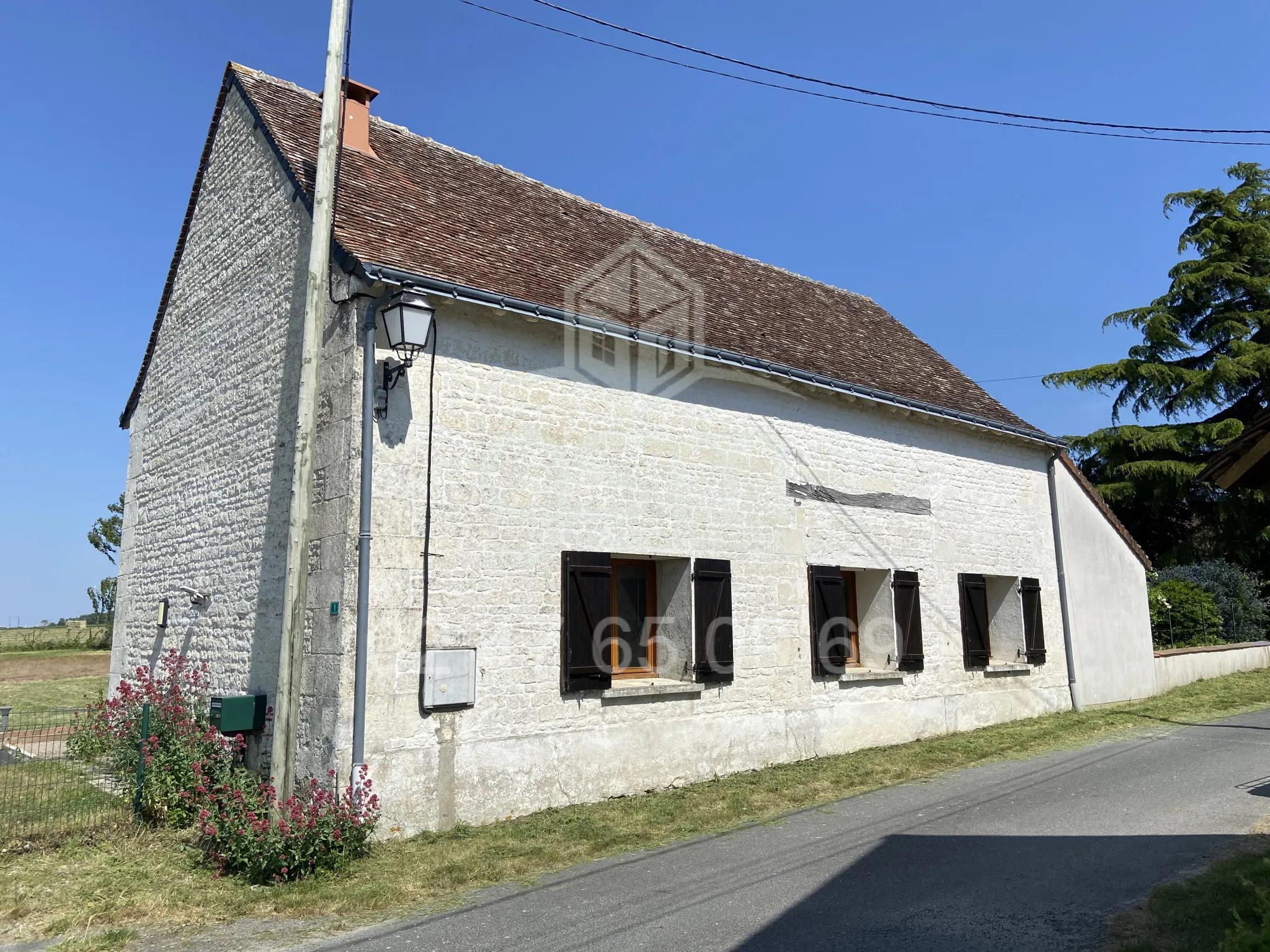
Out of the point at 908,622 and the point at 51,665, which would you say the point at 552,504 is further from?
the point at 51,665

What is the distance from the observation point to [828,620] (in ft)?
33.2

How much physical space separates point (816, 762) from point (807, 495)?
295cm

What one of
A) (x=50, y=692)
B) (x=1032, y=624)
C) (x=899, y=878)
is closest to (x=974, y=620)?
(x=1032, y=624)

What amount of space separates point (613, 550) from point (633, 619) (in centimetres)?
97

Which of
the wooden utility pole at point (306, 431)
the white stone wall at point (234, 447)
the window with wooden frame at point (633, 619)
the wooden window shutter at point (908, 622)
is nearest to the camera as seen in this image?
the wooden utility pole at point (306, 431)

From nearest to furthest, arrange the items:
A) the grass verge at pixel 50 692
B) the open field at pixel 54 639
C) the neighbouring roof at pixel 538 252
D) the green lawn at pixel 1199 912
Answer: the green lawn at pixel 1199 912 < the neighbouring roof at pixel 538 252 < the grass verge at pixel 50 692 < the open field at pixel 54 639

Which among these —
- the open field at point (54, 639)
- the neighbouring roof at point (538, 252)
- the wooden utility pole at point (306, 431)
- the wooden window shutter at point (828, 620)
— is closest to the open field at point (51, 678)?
the open field at point (54, 639)

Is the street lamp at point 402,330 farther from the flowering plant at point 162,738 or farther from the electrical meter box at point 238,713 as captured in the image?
the flowering plant at point 162,738

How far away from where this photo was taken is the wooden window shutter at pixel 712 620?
347 inches

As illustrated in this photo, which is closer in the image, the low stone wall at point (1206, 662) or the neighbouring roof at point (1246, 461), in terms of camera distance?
Result: the neighbouring roof at point (1246, 461)

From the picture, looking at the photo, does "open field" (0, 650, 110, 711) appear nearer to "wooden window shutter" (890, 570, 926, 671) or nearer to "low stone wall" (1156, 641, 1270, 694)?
"wooden window shutter" (890, 570, 926, 671)

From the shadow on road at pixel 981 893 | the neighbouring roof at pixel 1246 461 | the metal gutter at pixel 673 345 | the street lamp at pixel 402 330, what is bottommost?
the shadow on road at pixel 981 893

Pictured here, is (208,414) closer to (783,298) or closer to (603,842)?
(603,842)

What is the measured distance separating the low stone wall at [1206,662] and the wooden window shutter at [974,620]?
5035mm
